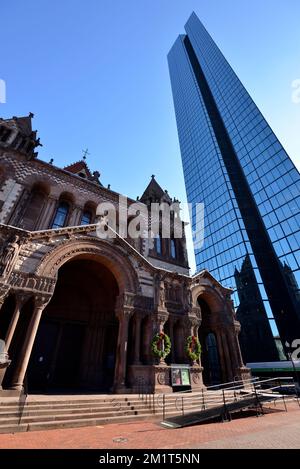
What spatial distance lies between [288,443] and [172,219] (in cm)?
2213

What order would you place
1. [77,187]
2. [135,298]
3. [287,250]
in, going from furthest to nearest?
[287,250] → [77,187] → [135,298]

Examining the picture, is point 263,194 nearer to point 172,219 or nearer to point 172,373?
point 172,219

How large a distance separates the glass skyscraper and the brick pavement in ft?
111

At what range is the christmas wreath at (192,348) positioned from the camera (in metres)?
15.2

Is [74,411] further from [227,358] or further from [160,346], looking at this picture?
[227,358]

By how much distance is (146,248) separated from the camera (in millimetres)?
21922

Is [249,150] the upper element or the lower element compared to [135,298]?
upper

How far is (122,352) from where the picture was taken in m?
13.1

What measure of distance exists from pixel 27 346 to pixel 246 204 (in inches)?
2190

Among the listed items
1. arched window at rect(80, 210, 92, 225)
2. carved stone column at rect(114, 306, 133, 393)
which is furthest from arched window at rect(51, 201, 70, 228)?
carved stone column at rect(114, 306, 133, 393)

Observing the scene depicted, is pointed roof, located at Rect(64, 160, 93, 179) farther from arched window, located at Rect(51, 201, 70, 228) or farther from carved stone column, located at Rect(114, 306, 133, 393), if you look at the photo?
carved stone column, located at Rect(114, 306, 133, 393)

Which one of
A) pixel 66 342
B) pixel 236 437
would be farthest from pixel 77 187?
pixel 236 437

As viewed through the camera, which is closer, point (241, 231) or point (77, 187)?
point (77, 187)

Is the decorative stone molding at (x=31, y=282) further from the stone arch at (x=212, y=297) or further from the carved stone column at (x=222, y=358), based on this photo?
the carved stone column at (x=222, y=358)
